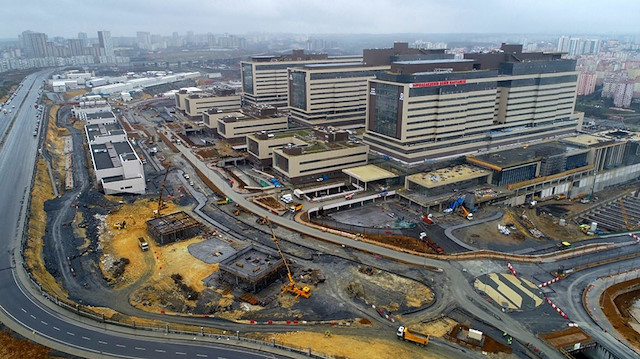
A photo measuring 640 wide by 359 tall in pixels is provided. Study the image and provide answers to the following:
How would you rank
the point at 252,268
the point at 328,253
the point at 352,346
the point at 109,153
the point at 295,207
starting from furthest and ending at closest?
the point at 109,153 < the point at 295,207 < the point at 328,253 < the point at 252,268 < the point at 352,346

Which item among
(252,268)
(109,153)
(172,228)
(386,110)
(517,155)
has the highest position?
(386,110)

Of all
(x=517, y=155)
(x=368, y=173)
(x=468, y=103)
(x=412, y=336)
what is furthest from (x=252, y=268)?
(x=517, y=155)

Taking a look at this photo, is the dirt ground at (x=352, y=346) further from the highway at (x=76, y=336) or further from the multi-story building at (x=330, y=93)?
the multi-story building at (x=330, y=93)

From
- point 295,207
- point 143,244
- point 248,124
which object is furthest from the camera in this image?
point 248,124

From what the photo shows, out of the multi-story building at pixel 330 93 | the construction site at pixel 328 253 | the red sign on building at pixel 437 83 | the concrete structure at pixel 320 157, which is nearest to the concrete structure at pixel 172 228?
the construction site at pixel 328 253

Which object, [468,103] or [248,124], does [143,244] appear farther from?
[468,103]

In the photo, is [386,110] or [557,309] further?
[386,110]

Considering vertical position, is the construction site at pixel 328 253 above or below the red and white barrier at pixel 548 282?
above

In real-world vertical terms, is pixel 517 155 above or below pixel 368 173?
above
